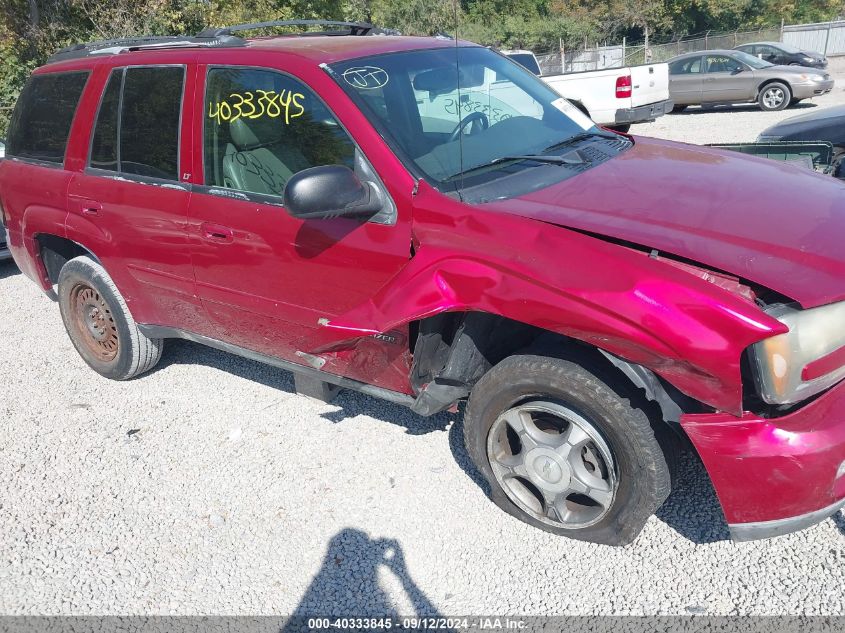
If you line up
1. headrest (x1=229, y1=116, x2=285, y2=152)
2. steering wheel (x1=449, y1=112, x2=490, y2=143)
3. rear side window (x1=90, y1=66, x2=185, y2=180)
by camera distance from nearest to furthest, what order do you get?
1. steering wheel (x1=449, y1=112, x2=490, y2=143)
2. headrest (x1=229, y1=116, x2=285, y2=152)
3. rear side window (x1=90, y1=66, x2=185, y2=180)

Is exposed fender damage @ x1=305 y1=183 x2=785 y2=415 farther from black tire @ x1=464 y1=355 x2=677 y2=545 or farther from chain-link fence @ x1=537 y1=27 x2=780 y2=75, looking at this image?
chain-link fence @ x1=537 y1=27 x2=780 y2=75

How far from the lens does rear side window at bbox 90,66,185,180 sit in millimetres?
3689

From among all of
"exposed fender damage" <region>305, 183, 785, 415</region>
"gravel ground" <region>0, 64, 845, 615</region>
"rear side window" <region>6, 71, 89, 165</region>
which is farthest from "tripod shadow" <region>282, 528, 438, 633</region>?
"rear side window" <region>6, 71, 89, 165</region>

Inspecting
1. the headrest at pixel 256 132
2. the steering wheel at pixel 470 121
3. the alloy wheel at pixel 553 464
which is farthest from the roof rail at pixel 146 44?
the alloy wheel at pixel 553 464

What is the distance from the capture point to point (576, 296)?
2.39 meters

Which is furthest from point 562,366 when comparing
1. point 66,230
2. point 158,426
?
point 66,230

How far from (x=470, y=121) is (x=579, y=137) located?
623mm

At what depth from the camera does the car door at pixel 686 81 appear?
53.1 feet

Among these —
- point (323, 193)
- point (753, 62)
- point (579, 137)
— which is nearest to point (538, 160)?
point (579, 137)

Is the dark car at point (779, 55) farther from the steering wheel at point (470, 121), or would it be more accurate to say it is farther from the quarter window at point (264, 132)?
the quarter window at point (264, 132)

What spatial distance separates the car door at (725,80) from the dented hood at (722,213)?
46.0 feet

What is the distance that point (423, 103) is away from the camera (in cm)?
Answer: 333

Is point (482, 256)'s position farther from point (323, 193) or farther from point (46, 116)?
point (46, 116)

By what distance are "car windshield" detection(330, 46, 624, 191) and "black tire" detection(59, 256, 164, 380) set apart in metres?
2.17
